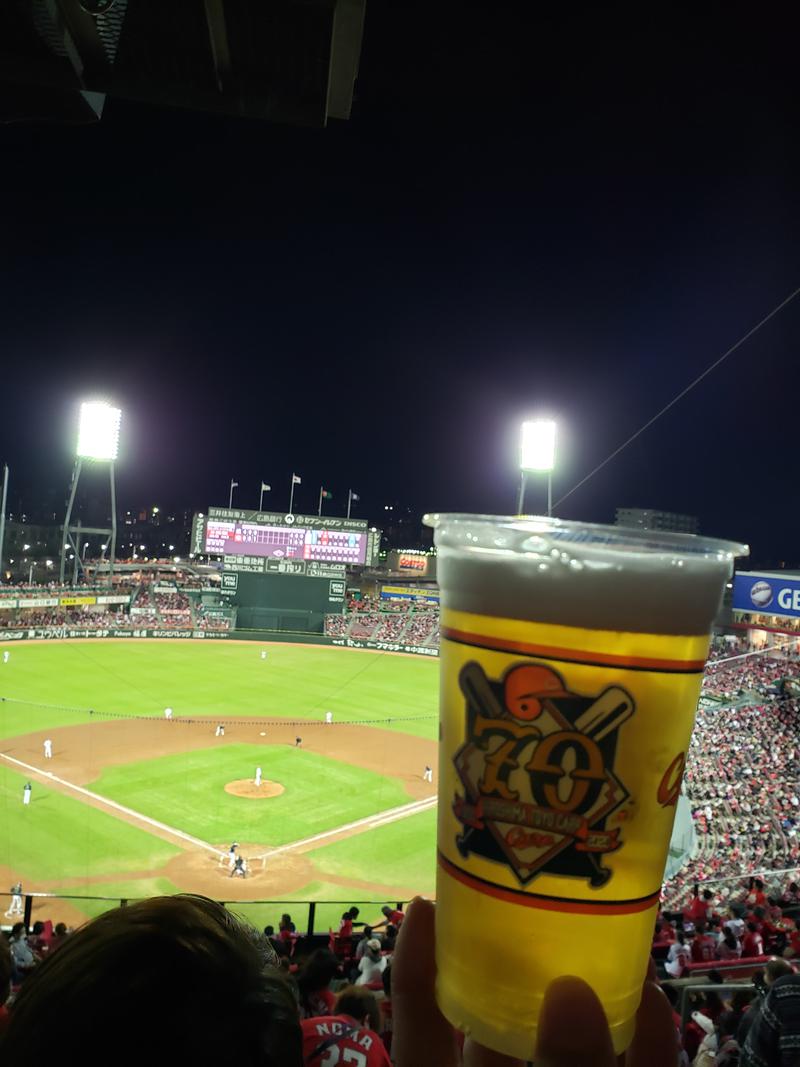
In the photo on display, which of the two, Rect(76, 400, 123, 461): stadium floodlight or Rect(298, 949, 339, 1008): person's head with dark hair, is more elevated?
Rect(76, 400, 123, 461): stadium floodlight

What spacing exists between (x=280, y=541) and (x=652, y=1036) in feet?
161

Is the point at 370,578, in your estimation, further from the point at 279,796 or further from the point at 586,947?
the point at 586,947

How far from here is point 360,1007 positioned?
421cm

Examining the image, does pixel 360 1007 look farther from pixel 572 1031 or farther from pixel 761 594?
pixel 761 594

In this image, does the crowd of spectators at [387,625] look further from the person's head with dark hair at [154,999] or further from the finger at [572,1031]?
the person's head with dark hair at [154,999]

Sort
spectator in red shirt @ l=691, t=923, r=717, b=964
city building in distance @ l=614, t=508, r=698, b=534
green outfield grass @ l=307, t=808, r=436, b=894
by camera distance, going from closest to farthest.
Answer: spectator in red shirt @ l=691, t=923, r=717, b=964
green outfield grass @ l=307, t=808, r=436, b=894
city building in distance @ l=614, t=508, r=698, b=534

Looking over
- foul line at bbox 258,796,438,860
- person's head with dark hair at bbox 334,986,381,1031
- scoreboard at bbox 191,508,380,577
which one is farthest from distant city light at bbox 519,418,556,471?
scoreboard at bbox 191,508,380,577

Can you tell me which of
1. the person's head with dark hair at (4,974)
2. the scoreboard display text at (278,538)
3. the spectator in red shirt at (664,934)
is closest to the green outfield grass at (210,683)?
the scoreboard display text at (278,538)

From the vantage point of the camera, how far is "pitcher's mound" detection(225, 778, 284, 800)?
20.9 metres

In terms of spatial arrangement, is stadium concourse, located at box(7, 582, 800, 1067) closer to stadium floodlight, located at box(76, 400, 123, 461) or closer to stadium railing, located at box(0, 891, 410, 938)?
stadium railing, located at box(0, 891, 410, 938)

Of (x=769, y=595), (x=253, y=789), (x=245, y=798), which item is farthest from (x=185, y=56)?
(x=769, y=595)

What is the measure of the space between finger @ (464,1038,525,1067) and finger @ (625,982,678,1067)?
250 millimetres

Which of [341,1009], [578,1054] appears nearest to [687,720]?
[578,1054]

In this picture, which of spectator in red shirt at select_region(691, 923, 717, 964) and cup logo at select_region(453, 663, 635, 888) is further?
spectator in red shirt at select_region(691, 923, 717, 964)
